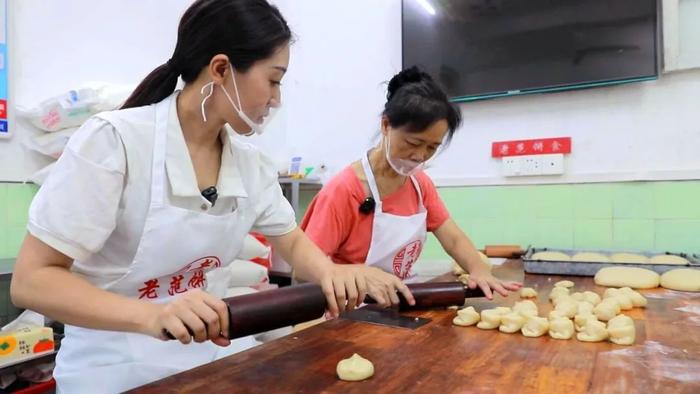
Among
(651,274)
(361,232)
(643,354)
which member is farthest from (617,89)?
(643,354)

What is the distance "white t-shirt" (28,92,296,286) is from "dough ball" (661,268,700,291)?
1.33m

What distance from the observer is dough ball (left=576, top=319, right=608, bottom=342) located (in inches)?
A: 39.8

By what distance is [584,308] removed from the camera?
1.19 meters

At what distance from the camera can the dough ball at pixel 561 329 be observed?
104cm

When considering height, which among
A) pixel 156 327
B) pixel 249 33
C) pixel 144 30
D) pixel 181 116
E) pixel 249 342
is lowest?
pixel 249 342

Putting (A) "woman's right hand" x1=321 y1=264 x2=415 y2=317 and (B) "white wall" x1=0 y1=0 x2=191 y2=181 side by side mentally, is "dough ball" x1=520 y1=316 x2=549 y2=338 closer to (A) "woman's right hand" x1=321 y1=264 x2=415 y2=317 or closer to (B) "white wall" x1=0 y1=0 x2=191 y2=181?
(A) "woman's right hand" x1=321 y1=264 x2=415 y2=317

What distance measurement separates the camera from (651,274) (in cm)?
163

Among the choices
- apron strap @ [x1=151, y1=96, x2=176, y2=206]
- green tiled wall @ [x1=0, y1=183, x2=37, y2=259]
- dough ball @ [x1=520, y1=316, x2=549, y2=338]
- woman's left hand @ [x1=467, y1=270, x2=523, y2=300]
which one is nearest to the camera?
apron strap @ [x1=151, y1=96, x2=176, y2=206]

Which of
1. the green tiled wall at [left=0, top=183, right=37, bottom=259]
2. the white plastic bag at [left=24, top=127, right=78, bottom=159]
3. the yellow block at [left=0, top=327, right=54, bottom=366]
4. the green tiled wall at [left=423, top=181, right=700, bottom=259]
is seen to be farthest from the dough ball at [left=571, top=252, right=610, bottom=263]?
the green tiled wall at [left=0, top=183, right=37, bottom=259]

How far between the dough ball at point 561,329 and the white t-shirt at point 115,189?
0.71 m

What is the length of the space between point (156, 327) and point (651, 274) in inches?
62.0

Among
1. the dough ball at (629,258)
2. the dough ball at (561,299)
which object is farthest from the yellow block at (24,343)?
the dough ball at (629,258)

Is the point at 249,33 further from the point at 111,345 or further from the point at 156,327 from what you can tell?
the point at 111,345

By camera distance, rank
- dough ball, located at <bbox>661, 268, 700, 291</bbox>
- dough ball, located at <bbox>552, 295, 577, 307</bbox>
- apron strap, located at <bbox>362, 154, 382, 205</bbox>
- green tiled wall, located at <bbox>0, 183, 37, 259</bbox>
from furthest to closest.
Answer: green tiled wall, located at <bbox>0, 183, 37, 259</bbox> → apron strap, located at <bbox>362, 154, 382, 205</bbox> → dough ball, located at <bbox>661, 268, 700, 291</bbox> → dough ball, located at <bbox>552, 295, 577, 307</bbox>
